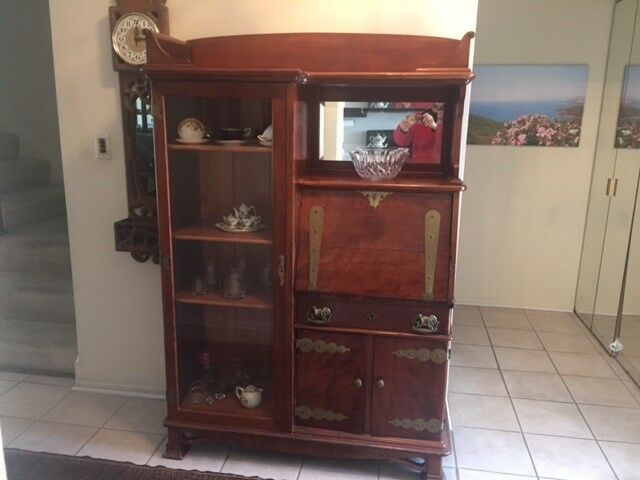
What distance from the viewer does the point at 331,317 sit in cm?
196

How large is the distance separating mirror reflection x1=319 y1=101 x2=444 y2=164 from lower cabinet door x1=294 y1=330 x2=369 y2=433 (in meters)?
0.76

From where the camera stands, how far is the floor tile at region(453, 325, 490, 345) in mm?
3336

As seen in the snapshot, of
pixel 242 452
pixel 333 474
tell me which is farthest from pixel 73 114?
pixel 333 474

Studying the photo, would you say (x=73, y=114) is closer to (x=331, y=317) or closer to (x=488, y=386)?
(x=331, y=317)

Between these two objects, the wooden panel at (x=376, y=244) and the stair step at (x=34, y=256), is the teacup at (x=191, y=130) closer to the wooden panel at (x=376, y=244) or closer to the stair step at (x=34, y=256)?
the wooden panel at (x=376, y=244)

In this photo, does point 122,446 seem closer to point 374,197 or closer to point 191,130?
point 191,130

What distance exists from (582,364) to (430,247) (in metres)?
1.80

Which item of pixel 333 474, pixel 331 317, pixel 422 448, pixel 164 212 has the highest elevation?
pixel 164 212

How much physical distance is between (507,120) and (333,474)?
2.63 metres

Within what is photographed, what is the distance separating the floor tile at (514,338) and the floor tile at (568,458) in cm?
98

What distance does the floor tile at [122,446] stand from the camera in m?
2.19

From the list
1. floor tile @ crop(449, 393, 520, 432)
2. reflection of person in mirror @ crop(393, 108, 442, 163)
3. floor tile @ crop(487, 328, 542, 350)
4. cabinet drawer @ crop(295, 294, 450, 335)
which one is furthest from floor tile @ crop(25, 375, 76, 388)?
floor tile @ crop(487, 328, 542, 350)

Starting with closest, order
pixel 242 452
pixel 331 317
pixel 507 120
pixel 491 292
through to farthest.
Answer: pixel 331 317
pixel 242 452
pixel 507 120
pixel 491 292

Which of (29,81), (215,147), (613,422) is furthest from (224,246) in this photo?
(29,81)
